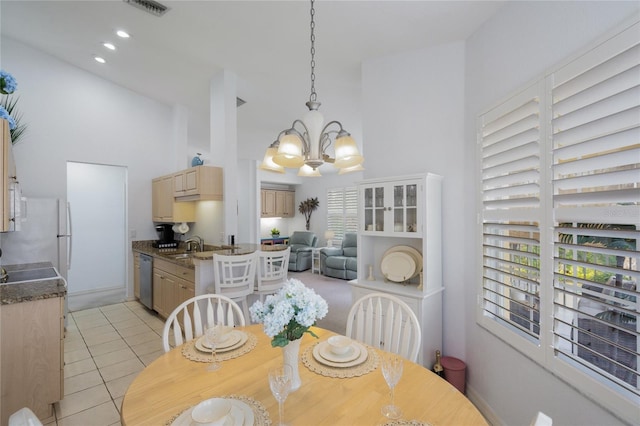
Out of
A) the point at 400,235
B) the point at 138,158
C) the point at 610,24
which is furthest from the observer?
the point at 138,158

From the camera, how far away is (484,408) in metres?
2.07

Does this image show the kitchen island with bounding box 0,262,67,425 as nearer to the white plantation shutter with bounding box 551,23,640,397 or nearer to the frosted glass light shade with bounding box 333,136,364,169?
the frosted glass light shade with bounding box 333,136,364,169

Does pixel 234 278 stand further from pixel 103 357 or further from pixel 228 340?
pixel 103 357

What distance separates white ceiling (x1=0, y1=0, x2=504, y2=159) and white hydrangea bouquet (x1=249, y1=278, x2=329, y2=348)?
2.18 metres

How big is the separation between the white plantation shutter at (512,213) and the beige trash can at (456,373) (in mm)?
496

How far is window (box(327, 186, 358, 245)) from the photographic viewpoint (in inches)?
304

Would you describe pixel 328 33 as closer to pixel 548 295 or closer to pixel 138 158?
pixel 548 295

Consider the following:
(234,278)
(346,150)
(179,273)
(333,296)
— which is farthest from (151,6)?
(333,296)

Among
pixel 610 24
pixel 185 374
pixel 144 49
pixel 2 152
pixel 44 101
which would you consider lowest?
pixel 185 374

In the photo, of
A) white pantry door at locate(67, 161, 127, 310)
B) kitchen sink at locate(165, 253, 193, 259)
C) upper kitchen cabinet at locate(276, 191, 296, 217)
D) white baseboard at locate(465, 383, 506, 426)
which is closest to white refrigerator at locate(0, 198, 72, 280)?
white pantry door at locate(67, 161, 127, 310)

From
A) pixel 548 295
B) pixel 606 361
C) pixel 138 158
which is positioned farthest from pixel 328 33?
pixel 138 158

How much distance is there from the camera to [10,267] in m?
3.18

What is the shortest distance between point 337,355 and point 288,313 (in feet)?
1.64

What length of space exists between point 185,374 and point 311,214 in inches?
295
